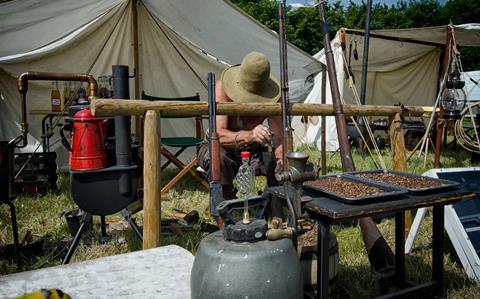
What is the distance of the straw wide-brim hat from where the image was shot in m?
2.69

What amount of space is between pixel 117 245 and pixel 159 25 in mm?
3176

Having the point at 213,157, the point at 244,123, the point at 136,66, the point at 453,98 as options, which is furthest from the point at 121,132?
the point at 453,98

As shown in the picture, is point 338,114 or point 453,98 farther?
point 453,98

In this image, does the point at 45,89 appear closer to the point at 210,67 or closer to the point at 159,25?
the point at 159,25

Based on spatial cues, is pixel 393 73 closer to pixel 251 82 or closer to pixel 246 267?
pixel 251 82

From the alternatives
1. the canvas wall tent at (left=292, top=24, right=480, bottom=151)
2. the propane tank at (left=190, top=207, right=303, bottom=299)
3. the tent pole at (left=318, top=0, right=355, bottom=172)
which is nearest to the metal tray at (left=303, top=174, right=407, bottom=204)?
the propane tank at (left=190, top=207, right=303, bottom=299)

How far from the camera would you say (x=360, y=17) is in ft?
74.4

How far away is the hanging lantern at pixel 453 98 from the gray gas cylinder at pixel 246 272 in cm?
410

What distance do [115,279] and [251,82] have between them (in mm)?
1777

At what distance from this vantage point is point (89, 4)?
4.42 m

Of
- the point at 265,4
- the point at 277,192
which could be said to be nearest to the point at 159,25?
the point at 277,192

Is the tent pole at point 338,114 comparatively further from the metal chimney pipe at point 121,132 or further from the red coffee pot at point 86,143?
the red coffee pot at point 86,143

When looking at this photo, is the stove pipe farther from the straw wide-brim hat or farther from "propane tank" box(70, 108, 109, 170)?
the straw wide-brim hat

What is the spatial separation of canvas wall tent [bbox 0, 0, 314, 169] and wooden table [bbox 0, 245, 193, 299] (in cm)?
368
